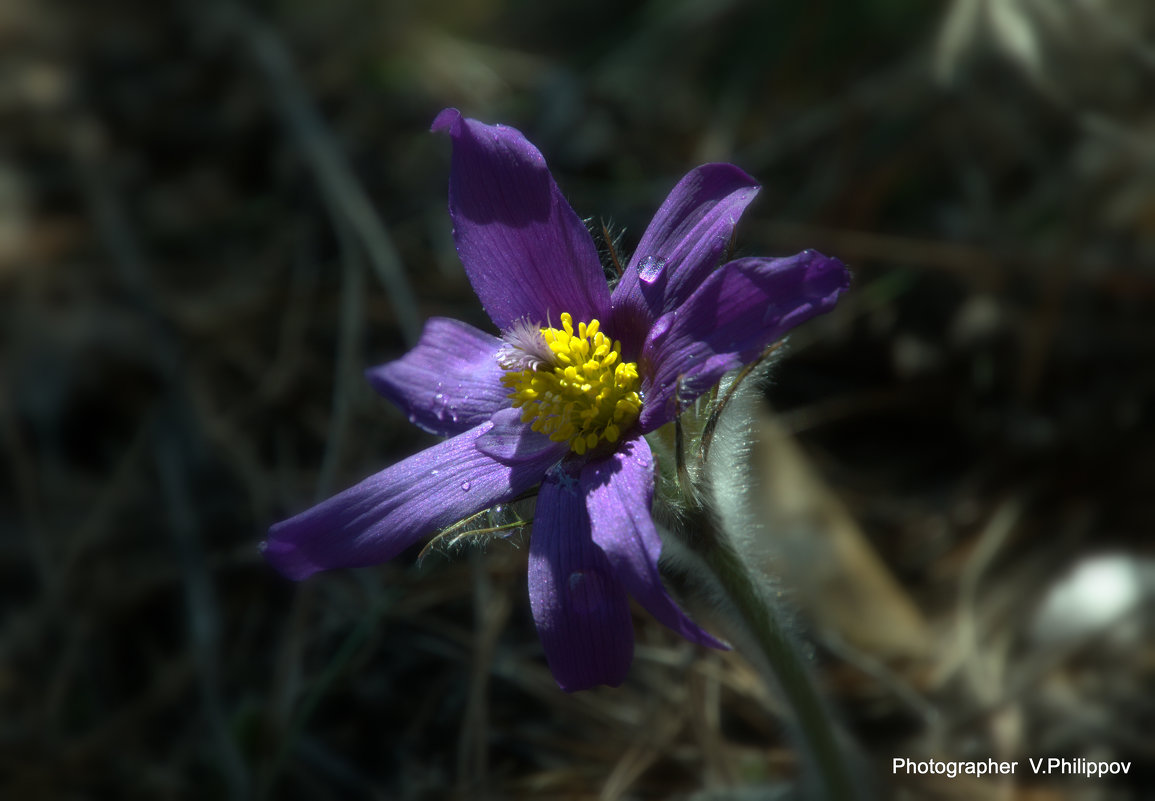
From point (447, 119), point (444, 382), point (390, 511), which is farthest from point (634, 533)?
point (447, 119)

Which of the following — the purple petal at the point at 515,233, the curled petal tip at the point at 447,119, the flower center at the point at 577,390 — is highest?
the curled petal tip at the point at 447,119

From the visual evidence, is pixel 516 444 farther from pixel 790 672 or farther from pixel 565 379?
pixel 790 672

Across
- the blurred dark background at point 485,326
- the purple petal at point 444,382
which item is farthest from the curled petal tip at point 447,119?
the blurred dark background at point 485,326

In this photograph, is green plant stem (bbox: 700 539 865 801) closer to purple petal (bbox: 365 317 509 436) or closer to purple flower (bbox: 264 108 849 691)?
purple flower (bbox: 264 108 849 691)

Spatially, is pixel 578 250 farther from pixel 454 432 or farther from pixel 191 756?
pixel 191 756

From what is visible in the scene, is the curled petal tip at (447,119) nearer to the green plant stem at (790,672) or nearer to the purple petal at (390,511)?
the purple petal at (390,511)

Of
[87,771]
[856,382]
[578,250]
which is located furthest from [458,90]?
[87,771]

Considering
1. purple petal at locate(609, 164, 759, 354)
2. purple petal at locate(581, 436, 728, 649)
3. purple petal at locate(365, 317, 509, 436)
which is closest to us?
purple petal at locate(581, 436, 728, 649)

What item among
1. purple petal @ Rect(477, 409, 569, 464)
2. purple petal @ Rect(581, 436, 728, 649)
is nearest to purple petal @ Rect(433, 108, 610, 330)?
purple petal @ Rect(477, 409, 569, 464)
